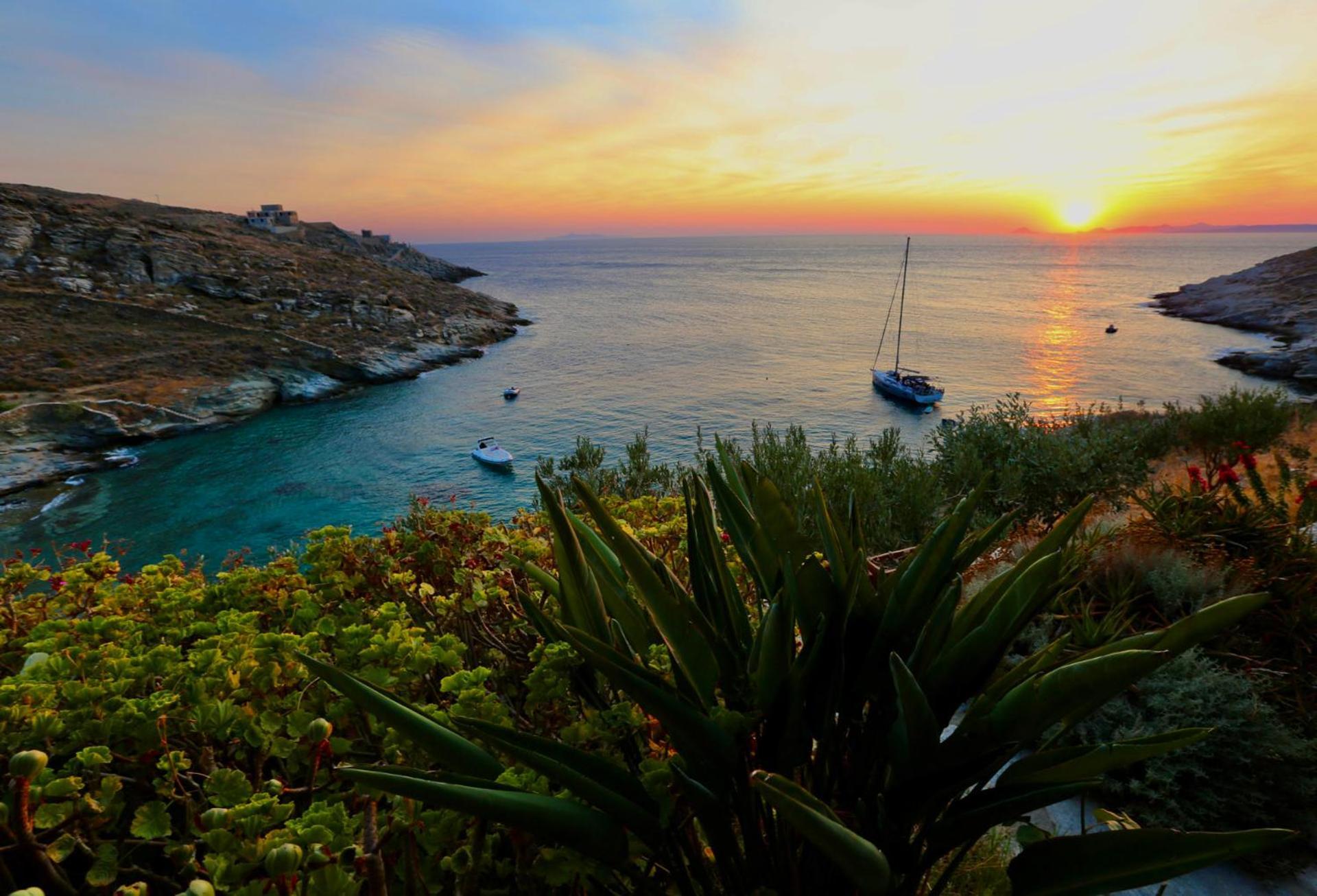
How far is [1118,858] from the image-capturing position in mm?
954

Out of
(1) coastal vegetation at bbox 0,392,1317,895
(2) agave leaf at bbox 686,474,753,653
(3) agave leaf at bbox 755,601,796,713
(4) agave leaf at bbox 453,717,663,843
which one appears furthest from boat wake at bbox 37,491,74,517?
(3) agave leaf at bbox 755,601,796,713

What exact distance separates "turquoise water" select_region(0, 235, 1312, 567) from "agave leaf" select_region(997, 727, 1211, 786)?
319cm

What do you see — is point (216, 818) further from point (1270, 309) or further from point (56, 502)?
point (1270, 309)

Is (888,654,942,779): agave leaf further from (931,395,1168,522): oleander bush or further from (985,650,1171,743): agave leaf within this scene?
(931,395,1168,522): oleander bush

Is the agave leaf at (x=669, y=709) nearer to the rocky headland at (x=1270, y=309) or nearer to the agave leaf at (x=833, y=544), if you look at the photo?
the agave leaf at (x=833, y=544)

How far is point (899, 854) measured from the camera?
3.77 feet

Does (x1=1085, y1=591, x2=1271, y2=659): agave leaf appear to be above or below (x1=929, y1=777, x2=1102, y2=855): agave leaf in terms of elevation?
above

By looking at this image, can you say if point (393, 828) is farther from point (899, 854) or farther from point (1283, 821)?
point (1283, 821)

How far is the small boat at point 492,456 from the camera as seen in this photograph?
2577 centimetres

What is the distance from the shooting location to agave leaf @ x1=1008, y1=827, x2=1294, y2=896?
0.88 meters

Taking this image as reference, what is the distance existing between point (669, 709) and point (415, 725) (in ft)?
1.35

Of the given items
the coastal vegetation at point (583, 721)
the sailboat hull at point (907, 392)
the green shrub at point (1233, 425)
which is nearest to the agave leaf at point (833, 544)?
the coastal vegetation at point (583, 721)

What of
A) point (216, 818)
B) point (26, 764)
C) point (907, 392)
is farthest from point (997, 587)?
point (907, 392)

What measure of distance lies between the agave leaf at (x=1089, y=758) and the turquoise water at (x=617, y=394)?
3193mm
